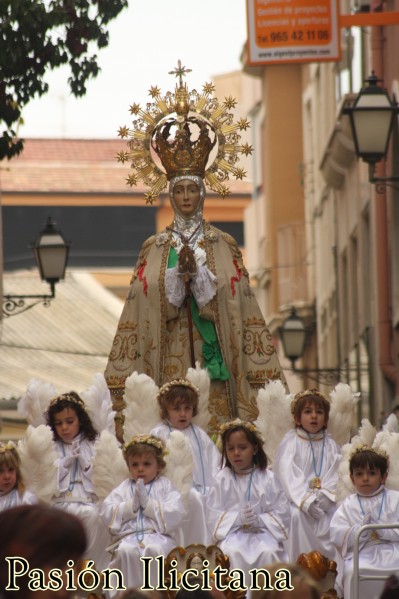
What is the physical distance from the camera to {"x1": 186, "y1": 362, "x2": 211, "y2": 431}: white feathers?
553 inches

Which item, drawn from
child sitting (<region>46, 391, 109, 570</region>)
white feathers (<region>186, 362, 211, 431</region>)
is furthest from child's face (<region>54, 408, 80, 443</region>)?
white feathers (<region>186, 362, 211, 431</region>)

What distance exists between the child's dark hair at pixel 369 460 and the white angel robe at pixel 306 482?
0.81 meters

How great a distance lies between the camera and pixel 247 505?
41.8 feet

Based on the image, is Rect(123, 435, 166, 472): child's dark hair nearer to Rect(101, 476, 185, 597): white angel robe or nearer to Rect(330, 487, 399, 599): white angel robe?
Rect(101, 476, 185, 597): white angel robe

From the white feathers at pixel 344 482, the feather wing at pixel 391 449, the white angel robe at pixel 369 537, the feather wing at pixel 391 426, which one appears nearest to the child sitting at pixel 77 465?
the white feathers at pixel 344 482

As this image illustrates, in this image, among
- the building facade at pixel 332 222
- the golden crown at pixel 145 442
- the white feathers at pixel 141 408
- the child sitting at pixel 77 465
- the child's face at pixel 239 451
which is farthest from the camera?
the building facade at pixel 332 222

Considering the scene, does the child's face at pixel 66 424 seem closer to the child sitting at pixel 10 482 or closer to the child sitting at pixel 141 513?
the child sitting at pixel 10 482

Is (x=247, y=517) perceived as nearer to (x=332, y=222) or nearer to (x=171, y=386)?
(x=171, y=386)

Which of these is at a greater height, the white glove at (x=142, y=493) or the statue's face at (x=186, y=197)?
the statue's face at (x=186, y=197)

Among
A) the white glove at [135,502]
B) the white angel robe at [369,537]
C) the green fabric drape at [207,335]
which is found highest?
the green fabric drape at [207,335]


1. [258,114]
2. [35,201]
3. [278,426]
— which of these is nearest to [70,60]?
[278,426]

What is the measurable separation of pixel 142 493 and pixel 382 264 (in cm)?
1247

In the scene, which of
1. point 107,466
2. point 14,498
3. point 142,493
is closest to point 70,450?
point 107,466

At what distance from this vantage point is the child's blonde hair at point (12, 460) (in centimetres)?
1280
